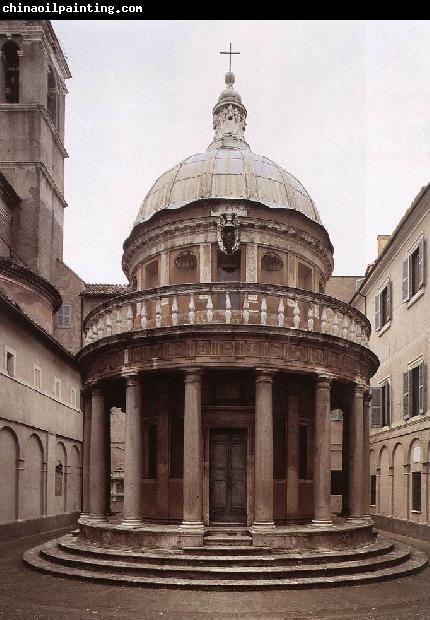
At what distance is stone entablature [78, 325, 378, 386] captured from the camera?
725 inches

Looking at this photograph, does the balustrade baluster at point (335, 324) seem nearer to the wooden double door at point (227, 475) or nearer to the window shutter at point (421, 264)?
the wooden double door at point (227, 475)

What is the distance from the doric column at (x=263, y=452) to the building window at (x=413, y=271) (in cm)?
1004

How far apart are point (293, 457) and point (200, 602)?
6527 mm

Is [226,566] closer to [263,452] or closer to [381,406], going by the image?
[263,452]

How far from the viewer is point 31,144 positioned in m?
40.9

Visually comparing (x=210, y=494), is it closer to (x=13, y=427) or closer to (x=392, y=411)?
(x=13, y=427)

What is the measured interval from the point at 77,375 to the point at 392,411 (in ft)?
50.8

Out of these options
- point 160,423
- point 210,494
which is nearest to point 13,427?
point 160,423

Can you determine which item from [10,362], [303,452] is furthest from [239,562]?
[10,362]

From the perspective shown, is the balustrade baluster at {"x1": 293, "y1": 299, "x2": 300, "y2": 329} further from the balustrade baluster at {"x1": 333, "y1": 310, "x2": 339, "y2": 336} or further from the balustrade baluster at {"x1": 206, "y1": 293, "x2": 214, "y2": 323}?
the balustrade baluster at {"x1": 206, "y1": 293, "x2": 214, "y2": 323}

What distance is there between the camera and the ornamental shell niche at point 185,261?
22.6 m

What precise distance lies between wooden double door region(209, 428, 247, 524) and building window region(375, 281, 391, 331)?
13242 millimetres

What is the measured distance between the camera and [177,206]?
22734mm

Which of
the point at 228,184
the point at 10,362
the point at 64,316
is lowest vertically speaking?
the point at 10,362
